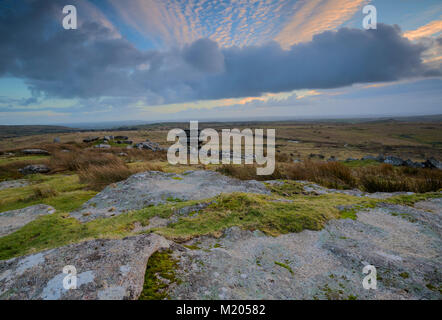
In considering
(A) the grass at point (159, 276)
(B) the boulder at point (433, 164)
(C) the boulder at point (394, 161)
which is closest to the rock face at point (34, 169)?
(A) the grass at point (159, 276)

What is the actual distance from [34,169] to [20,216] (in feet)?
32.8

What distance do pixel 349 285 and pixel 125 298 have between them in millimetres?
3167

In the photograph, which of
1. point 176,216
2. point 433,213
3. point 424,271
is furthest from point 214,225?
point 433,213

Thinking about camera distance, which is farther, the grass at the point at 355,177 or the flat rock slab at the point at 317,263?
the grass at the point at 355,177

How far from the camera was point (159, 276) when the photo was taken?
2975 mm

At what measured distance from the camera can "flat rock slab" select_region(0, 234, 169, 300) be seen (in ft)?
8.00

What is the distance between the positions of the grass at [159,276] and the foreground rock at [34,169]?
16.3 meters

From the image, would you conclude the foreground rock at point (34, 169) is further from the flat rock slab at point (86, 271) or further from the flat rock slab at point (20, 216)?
the flat rock slab at point (86, 271)

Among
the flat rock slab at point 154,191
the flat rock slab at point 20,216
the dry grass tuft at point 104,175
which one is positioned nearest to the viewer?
the flat rock slab at point 20,216

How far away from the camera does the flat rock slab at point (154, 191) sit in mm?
7512

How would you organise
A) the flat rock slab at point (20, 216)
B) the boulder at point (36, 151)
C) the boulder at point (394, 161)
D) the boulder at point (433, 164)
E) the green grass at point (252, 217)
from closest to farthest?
the green grass at point (252, 217) → the flat rock slab at point (20, 216) → the boulder at point (433, 164) → the boulder at point (394, 161) → the boulder at point (36, 151)

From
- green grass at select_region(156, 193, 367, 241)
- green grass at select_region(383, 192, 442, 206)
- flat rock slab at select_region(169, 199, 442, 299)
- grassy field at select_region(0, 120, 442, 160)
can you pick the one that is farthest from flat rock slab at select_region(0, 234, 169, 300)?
grassy field at select_region(0, 120, 442, 160)
